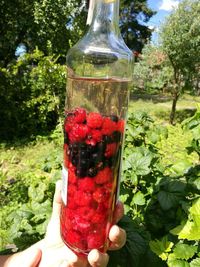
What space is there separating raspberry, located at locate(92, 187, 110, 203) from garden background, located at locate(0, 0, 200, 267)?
0.32m

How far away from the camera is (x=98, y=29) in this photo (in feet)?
3.62

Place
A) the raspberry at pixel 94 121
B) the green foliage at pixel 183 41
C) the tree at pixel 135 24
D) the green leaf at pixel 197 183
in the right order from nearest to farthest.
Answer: the raspberry at pixel 94 121
the green leaf at pixel 197 183
the green foliage at pixel 183 41
the tree at pixel 135 24

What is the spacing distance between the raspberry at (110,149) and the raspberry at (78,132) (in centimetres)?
7

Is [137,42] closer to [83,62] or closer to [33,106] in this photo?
[33,106]

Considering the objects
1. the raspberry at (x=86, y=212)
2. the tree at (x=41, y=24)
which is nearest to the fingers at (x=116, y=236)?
the raspberry at (x=86, y=212)

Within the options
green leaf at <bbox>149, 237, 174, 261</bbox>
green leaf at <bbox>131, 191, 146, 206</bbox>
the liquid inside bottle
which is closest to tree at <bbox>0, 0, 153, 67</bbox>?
green leaf at <bbox>131, 191, 146, 206</bbox>

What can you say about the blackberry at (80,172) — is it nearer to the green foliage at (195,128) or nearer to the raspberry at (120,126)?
the raspberry at (120,126)

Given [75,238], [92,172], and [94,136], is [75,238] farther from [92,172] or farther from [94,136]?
[94,136]

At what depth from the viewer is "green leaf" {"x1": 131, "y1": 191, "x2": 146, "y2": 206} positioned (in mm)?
1666

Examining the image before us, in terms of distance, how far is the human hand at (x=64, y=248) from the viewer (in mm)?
1063

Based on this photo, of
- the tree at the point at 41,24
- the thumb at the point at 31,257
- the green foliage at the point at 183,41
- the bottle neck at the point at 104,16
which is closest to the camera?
the bottle neck at the point at 104,16

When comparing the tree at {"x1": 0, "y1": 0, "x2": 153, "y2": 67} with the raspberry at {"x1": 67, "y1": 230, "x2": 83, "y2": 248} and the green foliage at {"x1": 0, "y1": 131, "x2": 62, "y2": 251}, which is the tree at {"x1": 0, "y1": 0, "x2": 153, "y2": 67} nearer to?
the green foliage at {"x1": 0, "y1": 131, "x2": 62, "y2": 251}

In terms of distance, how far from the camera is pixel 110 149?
100 centimetres

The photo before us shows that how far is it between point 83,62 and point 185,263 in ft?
2.73
